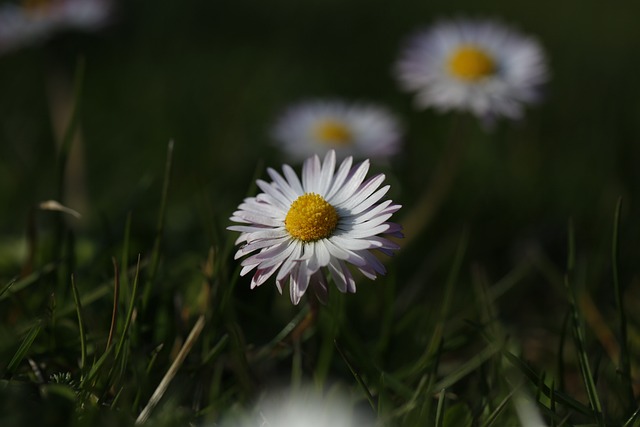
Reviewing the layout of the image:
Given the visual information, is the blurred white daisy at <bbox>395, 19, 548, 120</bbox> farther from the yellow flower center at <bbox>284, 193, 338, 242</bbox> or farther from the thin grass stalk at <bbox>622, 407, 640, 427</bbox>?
the thin grass stalk at <bbox>622, 407, 640, 427</bbox>

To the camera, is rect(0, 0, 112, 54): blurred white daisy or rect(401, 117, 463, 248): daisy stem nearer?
rect(401, 117, 463, 248): daisy stem

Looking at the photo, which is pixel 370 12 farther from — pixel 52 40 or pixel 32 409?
pixel 32 409

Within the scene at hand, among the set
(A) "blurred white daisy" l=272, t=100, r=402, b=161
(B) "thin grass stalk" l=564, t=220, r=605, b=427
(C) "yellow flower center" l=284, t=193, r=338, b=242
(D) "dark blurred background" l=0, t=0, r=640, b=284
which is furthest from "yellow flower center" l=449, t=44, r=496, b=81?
(C) "yellow flower center" l=284, t=193, r=338, b=242

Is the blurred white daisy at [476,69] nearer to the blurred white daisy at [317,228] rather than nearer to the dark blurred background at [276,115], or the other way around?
the dark blurred background at [276,115]

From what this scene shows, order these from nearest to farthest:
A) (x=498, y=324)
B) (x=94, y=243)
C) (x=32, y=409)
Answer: (x=32, y=409), (x=498, y=324), (x=94, y=243)

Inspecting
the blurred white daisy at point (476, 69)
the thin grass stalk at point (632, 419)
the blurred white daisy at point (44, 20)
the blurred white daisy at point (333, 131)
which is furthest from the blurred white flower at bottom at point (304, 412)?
the blurred white daisy at point (44, 20)

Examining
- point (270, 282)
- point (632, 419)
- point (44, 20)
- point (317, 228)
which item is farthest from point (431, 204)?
point (44, 20)

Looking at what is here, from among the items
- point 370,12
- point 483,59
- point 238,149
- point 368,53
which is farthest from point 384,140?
point 370,12
